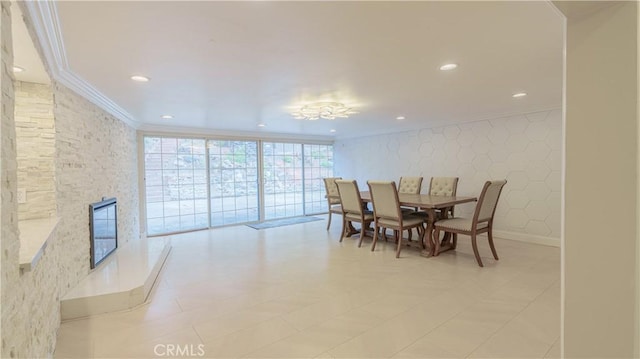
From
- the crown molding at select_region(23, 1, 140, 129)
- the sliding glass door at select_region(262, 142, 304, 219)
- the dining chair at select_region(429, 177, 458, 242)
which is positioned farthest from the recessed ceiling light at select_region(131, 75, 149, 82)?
the dining chair at select_region(429, 177, 458, 242)

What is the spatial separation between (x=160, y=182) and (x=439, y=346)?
5.35 meters

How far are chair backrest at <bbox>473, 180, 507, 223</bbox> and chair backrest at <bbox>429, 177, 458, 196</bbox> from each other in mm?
1158

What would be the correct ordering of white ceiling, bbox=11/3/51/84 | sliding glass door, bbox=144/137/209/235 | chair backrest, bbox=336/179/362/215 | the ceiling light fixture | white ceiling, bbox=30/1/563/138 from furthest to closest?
sliding glass door, bbox=144/137/209/235 → chair backrest, bbox=336/179/362/215 → the ceiling light fixture → white ceiling, bbox=30/1/563/138 → white ceiling, bbox=11/3/51/84

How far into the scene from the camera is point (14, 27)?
4.61ft

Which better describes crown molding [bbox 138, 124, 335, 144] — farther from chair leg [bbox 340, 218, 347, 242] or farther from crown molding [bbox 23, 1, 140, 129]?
chair leg [bbox 340, 218, 347, 242]

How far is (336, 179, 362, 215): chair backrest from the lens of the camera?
14.7 feet

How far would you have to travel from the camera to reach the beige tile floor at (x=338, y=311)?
1.94 meters

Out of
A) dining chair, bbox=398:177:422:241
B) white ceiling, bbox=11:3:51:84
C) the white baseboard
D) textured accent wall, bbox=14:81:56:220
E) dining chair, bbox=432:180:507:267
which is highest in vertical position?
white ceiling, bbox=11:3:51:84

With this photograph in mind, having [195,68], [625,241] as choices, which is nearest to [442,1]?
[625,241]

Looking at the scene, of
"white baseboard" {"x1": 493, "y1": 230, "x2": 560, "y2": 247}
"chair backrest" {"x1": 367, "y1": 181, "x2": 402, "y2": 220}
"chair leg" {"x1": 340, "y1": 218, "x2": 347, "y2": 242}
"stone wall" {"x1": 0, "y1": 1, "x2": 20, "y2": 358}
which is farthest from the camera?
"chair leg" {"x1": 340, "y1": 218, "x2": 347, "y2": 242}

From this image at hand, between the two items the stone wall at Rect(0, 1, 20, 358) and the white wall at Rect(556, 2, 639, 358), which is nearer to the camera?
the white wall at Rect(556, 2, 639, 358)

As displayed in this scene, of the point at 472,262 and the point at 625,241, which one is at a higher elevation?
the point at 625,241

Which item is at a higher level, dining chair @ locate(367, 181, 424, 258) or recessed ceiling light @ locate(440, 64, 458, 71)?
recessed ceiling light @ locate(440, 64, 458, 71)

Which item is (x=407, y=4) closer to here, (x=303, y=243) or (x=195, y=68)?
(x=195, y=68)
